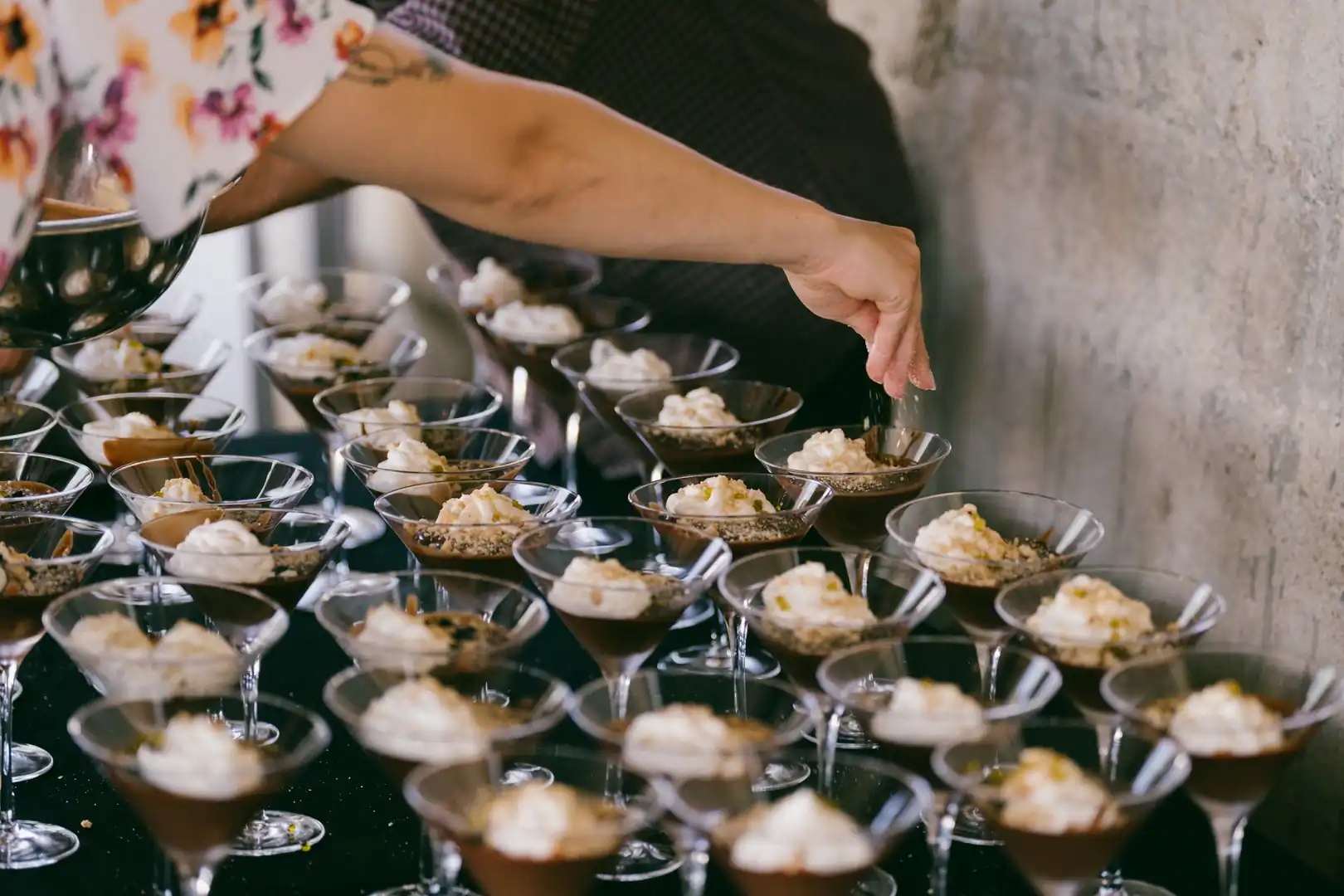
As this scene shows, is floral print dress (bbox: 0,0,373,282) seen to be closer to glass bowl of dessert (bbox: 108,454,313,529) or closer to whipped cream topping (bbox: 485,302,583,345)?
glass bowl of dessert (bbox: 108,454,313,529)

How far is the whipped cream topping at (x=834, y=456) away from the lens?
259cm

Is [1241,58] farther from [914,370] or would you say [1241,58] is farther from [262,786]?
[262,786]

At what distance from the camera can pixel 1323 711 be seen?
5.89 ft

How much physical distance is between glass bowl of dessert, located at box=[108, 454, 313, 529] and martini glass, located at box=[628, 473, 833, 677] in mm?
505

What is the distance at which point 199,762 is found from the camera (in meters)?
1.72

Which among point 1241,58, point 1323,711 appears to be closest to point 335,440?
Result: point 1241,58

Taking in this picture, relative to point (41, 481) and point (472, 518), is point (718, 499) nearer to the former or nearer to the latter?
point (472, 518)

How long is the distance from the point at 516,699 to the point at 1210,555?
3.87ft

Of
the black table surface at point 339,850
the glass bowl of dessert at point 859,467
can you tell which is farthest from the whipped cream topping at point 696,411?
the black table surface at point 339,850

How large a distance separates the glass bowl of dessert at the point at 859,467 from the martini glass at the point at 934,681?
0.54 metres

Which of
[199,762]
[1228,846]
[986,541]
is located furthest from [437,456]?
[1228,846]

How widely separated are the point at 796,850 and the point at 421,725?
0.43 metres

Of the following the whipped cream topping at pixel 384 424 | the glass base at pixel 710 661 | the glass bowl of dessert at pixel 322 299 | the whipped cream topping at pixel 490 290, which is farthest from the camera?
the glass bowl of dessert at pixel 322 299

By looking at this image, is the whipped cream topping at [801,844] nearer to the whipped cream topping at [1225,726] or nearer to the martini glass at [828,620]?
the martini glass at [828,620]
